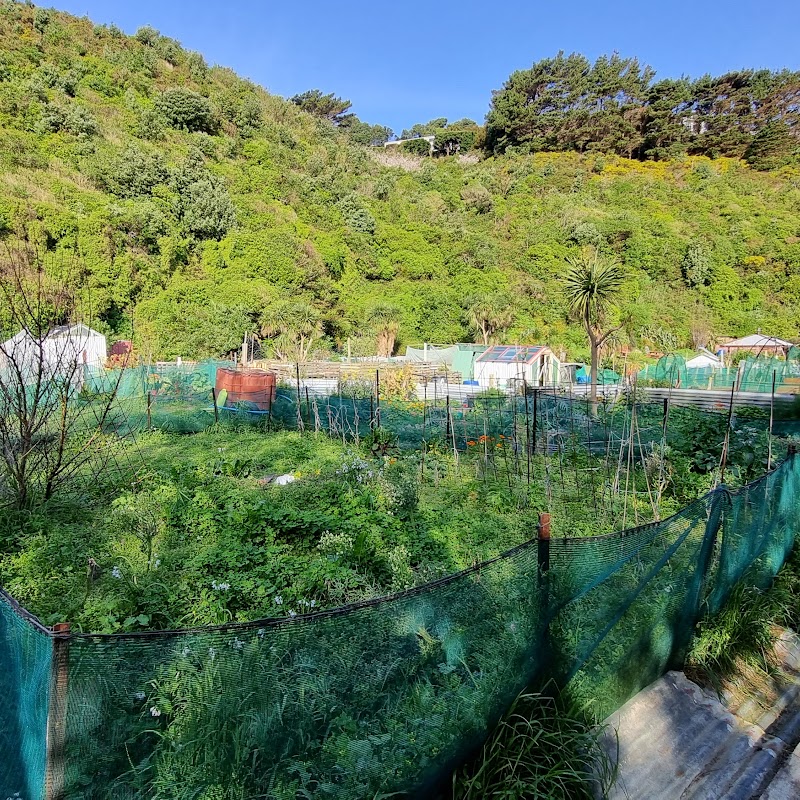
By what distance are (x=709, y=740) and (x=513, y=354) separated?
18.5 meters

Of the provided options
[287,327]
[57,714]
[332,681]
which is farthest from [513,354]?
[57,714]

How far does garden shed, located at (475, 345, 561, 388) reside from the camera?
64.7 ft

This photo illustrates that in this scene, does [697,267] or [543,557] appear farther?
[697,267]

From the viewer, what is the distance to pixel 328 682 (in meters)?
1.73

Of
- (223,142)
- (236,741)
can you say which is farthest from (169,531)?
(223,142)

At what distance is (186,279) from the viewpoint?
25.4m

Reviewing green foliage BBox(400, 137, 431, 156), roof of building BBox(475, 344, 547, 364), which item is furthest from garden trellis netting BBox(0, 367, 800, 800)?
green foliage BBox(400, 137, 431, 156)

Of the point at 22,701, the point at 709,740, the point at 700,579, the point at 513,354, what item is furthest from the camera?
the point at 513,354

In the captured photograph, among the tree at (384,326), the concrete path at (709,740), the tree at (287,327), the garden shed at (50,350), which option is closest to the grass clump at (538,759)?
the concrete path at (709,740)

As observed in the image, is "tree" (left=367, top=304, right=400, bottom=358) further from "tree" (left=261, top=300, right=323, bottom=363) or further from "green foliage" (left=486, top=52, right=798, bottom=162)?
"green foliage" (left=486, top=52, right=798, bottom=162)

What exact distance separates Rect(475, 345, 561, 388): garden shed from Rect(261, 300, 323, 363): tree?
8.82m

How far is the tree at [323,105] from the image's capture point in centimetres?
5800

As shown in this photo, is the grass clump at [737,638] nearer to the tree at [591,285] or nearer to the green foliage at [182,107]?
the tree at [591,285]

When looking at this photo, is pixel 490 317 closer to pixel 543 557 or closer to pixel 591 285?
pixel 591 285
